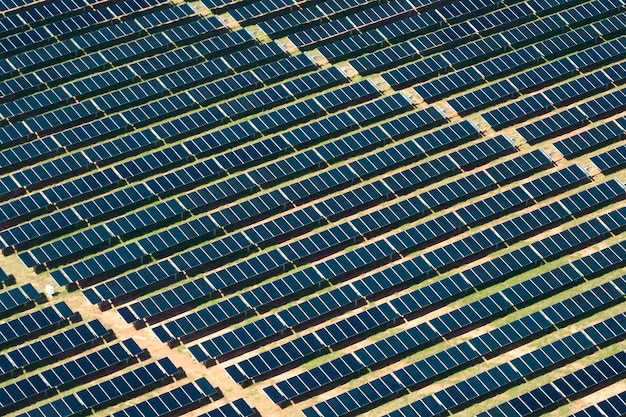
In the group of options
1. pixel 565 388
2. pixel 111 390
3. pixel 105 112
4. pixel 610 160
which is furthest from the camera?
Result: pixel 105 112

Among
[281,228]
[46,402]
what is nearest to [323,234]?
[281,228]

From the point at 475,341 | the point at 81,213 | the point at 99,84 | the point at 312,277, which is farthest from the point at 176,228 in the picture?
the point at 475,341

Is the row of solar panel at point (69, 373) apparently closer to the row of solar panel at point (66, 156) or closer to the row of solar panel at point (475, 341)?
the row of solar panel at point (475, 341)

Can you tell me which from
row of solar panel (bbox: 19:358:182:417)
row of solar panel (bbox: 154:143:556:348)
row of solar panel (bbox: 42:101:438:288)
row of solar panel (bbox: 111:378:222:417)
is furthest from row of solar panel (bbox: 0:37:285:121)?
row of solar panel (bbox: 111:378:222:417)

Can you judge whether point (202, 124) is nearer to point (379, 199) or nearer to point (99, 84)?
point (99, 84)

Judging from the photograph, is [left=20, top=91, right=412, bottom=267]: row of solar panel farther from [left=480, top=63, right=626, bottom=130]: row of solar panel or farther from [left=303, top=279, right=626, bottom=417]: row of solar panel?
[left=303, top=279, right=626, bottom=417]: row of solar panel
